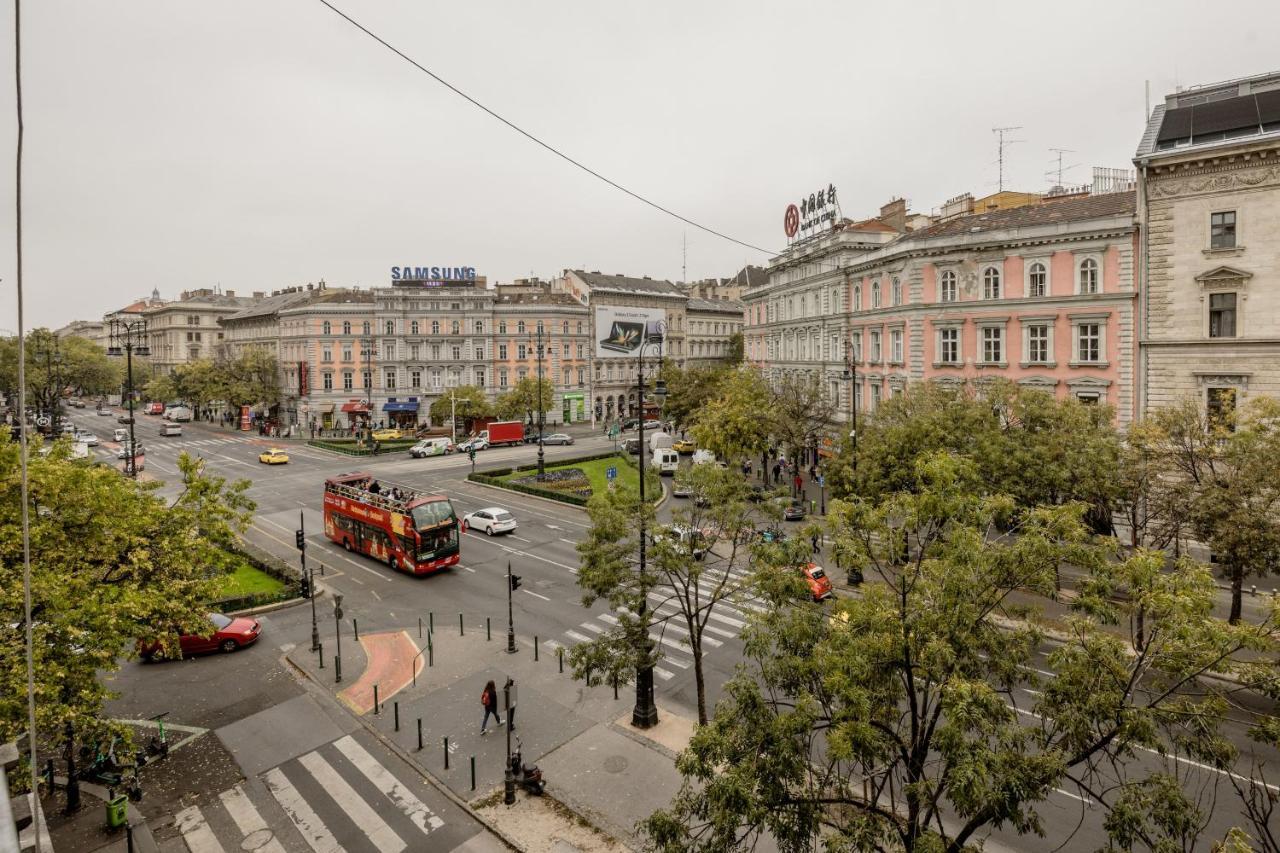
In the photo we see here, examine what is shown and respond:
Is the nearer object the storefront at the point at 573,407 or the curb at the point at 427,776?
the curb at the point at 427,776

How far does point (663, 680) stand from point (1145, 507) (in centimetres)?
1749

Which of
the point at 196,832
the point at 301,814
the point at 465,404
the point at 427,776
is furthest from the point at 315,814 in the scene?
the point at 465,404

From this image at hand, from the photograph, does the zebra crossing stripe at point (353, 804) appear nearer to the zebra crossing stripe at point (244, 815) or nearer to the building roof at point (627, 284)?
the zebra crossing stripe at point (244, 815)

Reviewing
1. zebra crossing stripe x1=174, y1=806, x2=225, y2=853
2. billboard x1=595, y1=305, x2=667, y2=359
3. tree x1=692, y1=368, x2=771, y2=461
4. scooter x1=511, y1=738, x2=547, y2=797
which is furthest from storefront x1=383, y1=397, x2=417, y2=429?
scooter x1=511, y1=738, x2=547, y2=797

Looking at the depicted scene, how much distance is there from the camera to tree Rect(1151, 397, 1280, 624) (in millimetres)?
19172

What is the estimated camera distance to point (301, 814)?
1426cm

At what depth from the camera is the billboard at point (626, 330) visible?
8794 centimetres

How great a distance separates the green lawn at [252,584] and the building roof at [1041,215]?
127 ft

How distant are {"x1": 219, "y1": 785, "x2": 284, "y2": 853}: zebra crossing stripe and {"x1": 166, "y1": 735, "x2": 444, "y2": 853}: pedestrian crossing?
0.02 metres

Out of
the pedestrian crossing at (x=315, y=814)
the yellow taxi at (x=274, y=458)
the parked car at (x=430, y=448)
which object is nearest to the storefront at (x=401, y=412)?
the parked car at (x=430, y=448)

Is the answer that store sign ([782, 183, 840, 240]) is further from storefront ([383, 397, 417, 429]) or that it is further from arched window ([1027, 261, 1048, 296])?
storefront ([383, 397, 417, 429])

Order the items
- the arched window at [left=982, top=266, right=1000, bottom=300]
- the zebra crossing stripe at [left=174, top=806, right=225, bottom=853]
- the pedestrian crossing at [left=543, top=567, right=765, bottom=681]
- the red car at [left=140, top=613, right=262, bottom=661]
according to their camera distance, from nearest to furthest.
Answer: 1. the zebra crossing stripe at [left=174, top=806, right=225, bottom=853]
2. the pedestrian crossing at [left=543, top=567, right=765, bottom=681]
3. the red car at [left=140, top=613, right=262, bottom=661]
4. the arched window at [left=982, top=266, right=1000, bottom=300]

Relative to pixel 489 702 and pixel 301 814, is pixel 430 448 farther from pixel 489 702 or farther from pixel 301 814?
pixel 301 814

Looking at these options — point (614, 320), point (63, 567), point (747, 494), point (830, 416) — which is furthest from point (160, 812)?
point (614, 320)
